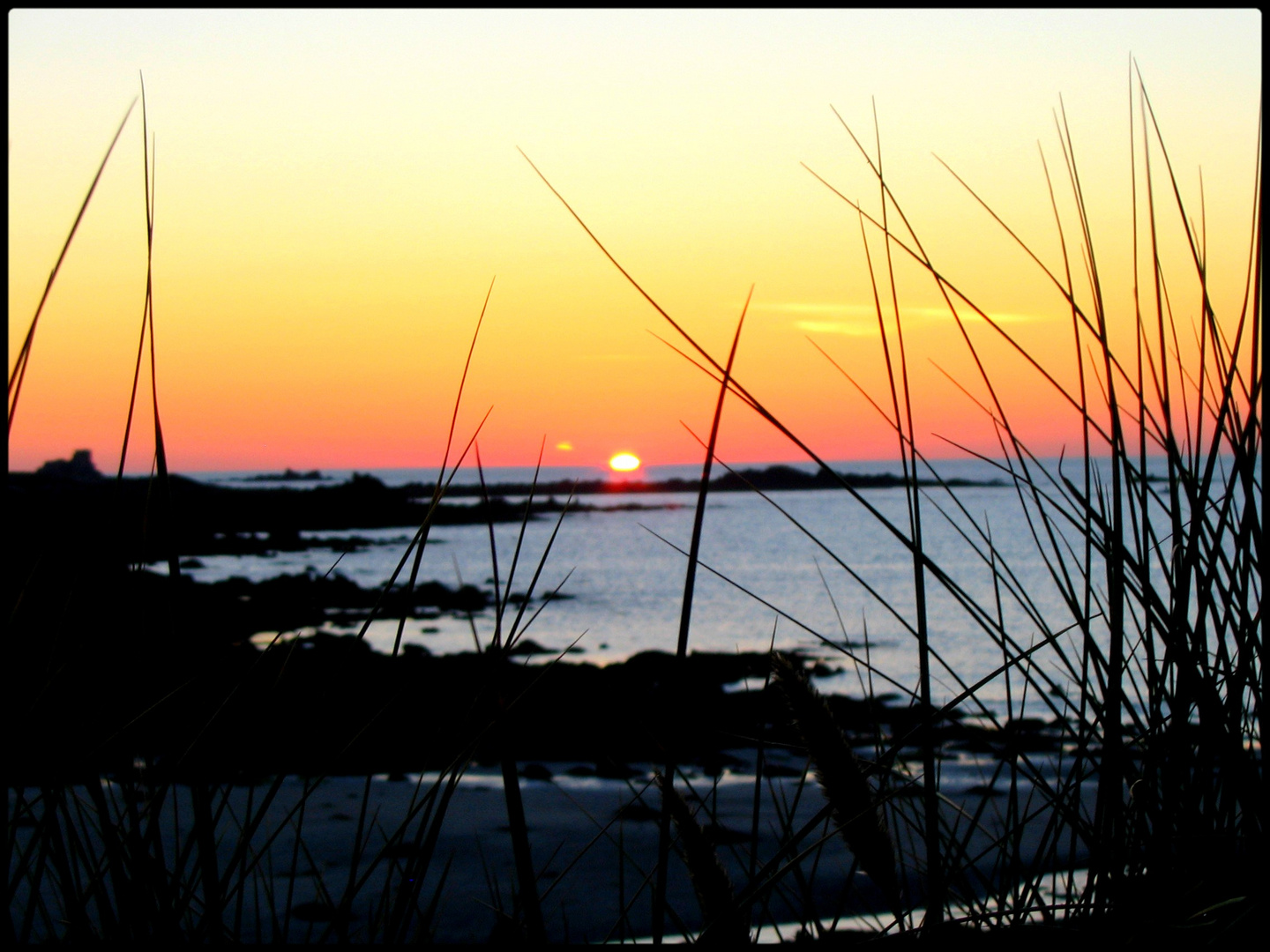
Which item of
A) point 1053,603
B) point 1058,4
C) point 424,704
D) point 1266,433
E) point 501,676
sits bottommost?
point 424,704

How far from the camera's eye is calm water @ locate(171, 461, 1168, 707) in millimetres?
6059

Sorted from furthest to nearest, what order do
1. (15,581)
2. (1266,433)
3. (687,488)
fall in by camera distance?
(687,488) → (15,581) → (1266,433)

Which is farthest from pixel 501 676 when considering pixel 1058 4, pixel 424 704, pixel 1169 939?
pixel 424 704

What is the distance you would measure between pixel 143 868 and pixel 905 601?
9.76 meters

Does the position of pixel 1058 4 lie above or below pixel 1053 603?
above

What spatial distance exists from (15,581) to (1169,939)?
6456 mm

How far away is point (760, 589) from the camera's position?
38.3 ft

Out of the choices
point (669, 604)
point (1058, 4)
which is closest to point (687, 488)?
point (669, 604)

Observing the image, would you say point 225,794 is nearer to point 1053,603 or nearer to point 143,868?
point 143,868

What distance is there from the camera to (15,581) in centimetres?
567

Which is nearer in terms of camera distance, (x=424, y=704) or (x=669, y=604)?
(x=424, y=704)

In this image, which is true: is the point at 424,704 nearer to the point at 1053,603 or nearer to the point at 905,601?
the point at 1053,603

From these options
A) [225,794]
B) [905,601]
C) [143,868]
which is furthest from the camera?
[905,601]

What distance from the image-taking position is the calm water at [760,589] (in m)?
6.06
